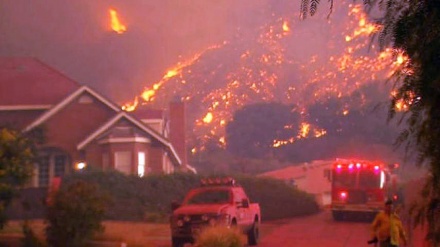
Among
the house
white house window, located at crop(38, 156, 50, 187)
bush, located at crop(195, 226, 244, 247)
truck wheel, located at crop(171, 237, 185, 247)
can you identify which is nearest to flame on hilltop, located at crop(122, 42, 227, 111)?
the house

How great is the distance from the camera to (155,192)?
106 feet

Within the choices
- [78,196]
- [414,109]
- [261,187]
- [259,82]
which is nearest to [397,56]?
[414,109]

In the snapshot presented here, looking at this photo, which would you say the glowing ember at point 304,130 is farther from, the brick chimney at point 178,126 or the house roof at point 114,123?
the house roof at point 114,123

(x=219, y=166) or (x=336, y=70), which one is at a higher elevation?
(x=336, y=70)

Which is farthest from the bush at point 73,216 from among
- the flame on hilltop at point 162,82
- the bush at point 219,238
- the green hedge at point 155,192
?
the flame on hilltop at point 162,82

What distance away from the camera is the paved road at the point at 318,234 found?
876 inches

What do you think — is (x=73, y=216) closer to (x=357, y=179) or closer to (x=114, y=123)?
(x=357, y=179)

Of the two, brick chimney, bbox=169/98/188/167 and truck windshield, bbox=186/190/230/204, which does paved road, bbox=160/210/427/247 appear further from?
brick chimney, bbox=169/98/188/167

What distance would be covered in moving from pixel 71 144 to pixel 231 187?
18002 mm

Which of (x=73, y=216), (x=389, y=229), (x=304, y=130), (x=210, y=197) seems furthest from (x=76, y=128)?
(x=304, y=130)

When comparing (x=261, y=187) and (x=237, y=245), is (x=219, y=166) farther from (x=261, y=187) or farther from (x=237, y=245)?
(x=237, y=245)

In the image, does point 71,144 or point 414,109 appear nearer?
point 414,109

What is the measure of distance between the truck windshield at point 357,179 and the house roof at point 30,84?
1470cm

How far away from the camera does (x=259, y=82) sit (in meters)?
86.5
